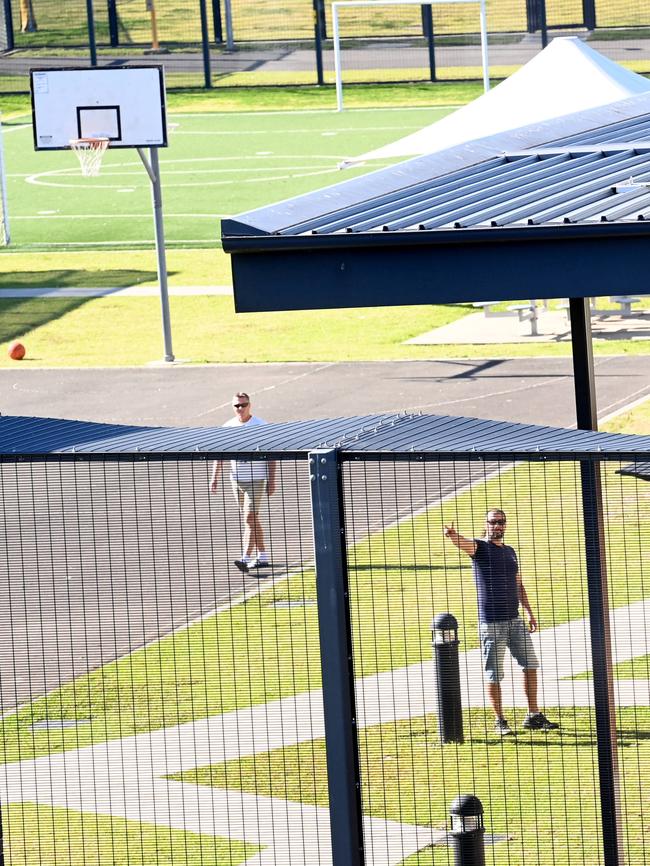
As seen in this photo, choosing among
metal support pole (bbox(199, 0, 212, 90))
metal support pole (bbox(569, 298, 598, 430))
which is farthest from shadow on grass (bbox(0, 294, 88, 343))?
metal support pole (bbox(199, 0, 212, 90))

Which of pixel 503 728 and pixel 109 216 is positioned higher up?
pixel 109 216

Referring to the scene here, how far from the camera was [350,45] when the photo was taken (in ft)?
223

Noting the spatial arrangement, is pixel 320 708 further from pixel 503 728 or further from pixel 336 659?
pixel 336 659

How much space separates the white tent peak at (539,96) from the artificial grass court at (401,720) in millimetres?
12333

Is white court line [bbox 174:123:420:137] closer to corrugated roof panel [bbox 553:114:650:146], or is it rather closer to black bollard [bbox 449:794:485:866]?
corrugated roof panel [bbox 553:114:650:146]

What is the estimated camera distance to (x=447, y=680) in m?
9.92

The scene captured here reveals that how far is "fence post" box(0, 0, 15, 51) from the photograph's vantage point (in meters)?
68.9

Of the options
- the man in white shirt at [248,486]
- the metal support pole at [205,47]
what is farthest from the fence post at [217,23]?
the man in white shirt at [248,486]

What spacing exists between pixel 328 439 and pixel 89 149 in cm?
2435

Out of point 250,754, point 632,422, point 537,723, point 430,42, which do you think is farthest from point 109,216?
point 537,723

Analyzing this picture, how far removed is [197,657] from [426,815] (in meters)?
3.64

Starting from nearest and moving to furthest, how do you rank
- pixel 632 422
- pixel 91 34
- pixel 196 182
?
1. pixel 632 422
2. pixel 196 182
3. pixel 91 34

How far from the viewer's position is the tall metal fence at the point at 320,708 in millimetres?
6898

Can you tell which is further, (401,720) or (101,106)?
(101,106)
